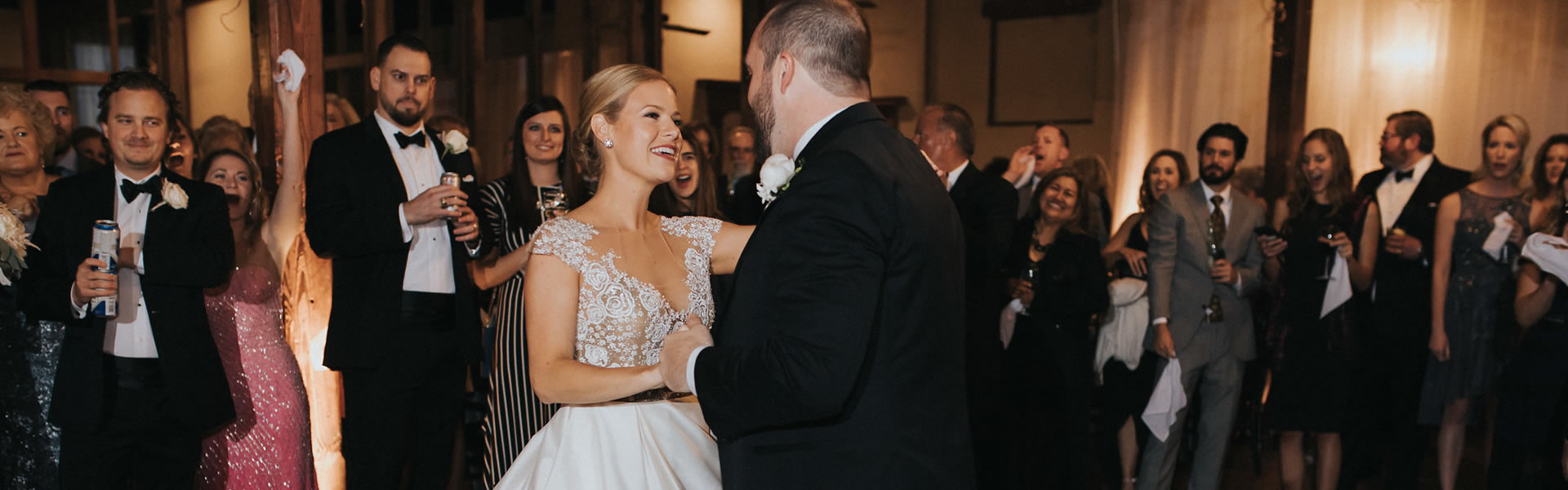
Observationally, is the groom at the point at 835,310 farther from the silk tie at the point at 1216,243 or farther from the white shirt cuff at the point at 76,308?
the silk tie at the point at 1216,243

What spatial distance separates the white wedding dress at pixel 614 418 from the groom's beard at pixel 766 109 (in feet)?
1.82

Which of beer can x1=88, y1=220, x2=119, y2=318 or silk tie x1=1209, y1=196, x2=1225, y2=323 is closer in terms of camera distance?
beer can x1=88, y1=220, x2=119, y2=318

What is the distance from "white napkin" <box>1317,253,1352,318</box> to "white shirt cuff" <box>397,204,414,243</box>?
339 cm

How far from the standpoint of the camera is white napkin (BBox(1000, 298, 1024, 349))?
4.19m

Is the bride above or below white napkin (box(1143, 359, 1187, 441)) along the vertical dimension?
above

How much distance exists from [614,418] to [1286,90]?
5196mm

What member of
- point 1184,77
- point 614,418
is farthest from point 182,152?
point 1184,77

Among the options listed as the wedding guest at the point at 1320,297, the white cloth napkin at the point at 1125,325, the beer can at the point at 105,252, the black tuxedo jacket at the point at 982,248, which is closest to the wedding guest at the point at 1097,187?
the white cloth napkin at the point at 1125,325

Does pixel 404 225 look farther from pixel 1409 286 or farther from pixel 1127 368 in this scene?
pixel 1409 286

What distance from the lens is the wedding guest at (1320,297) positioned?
13.1 feet

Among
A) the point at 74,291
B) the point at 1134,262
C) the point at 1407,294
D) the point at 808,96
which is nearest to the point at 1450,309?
the point at 1407,294

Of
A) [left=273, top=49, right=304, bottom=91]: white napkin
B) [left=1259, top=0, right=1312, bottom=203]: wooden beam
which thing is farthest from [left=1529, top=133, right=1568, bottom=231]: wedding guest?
[left=273, top=49, right=304, bottom=91]: white napkin

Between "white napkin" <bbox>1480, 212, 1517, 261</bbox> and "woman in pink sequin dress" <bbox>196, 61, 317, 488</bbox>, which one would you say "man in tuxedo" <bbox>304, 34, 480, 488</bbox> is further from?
"white napkin" <bbox>1480, 212, 1517, 261</bbox>

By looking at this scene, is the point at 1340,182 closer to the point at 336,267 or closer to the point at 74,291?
the point at 336,267
